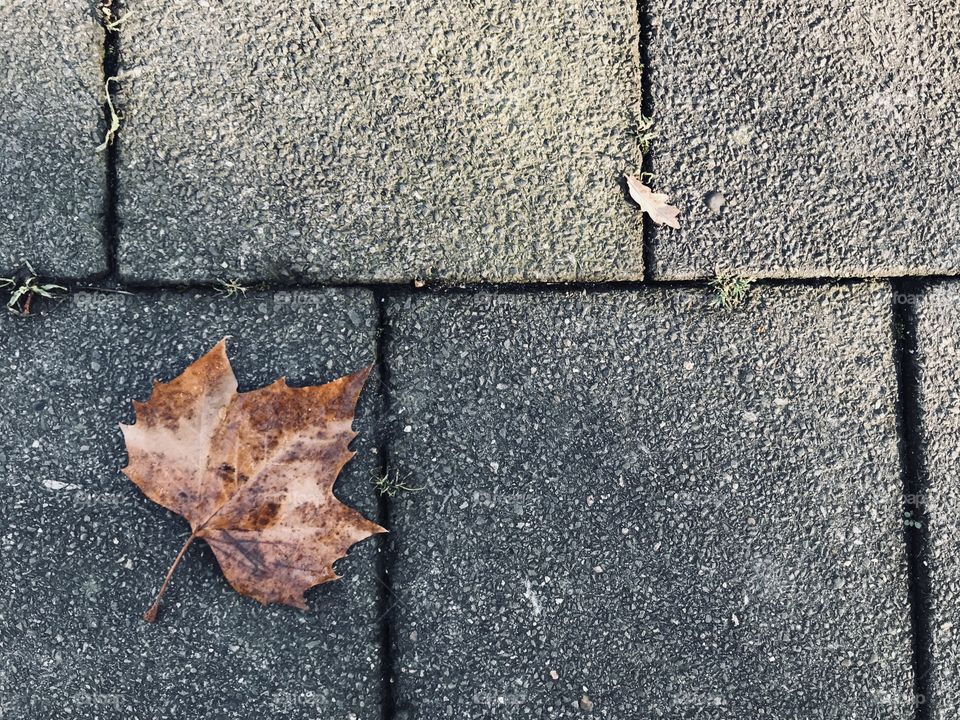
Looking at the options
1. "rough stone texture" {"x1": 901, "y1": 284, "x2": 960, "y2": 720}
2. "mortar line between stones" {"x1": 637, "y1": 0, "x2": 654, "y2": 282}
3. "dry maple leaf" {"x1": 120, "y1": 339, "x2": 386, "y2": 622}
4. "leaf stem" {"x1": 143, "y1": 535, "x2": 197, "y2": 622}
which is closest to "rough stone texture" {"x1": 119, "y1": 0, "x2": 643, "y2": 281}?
"mortar line between stones" {"x1": 637, "y1": 0, "x2": 654, "y2": 282}

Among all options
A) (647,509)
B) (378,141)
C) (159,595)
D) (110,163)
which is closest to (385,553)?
(159,595)

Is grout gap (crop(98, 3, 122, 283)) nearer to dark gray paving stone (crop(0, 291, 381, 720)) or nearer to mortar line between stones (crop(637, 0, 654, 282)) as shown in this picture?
dark gray paving stone (crop(0, 291, 381, 720))

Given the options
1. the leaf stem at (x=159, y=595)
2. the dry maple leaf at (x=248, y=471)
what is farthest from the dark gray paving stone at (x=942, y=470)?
the leaf stem at (x=159, y=595)

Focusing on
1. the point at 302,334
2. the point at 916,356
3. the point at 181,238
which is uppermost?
the point at 181,238

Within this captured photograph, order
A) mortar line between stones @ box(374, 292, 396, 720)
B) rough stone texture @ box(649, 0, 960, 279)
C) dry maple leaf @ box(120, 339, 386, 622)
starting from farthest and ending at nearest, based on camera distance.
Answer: rough stone texture @ box(649, 0, 960, 279) → mortar line between stones @ box(374, 292, 396, 720) → dry maple leaf @ box(120, 339, 386, 622)

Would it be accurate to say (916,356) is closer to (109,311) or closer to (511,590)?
(511,590)

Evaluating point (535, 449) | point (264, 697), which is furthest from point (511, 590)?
point (264, 697)

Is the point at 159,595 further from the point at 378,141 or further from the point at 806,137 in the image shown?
the point at 806,137
